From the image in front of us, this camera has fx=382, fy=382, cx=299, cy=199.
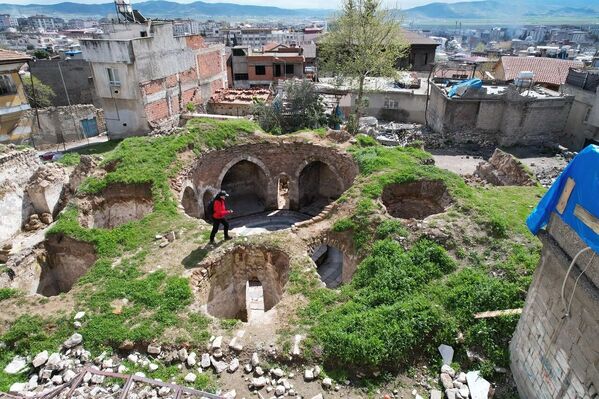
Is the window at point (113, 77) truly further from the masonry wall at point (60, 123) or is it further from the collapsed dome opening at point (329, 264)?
the collapsed dome opening at point (329, 264)

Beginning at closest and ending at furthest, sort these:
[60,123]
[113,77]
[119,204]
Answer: [119,204], [113,77], [60,123]

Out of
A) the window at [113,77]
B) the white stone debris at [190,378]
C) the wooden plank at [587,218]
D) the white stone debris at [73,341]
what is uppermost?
the wooden plank at [587,218]

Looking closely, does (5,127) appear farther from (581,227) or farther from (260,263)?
(581,227)

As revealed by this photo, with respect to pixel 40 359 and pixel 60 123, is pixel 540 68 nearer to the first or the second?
pixel 60 123

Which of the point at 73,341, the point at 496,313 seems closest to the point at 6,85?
the point at 73,341

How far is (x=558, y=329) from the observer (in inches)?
293

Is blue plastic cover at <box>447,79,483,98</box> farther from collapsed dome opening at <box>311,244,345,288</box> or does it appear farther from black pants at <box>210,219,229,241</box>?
black pants at <box>210,219,229,241</box>

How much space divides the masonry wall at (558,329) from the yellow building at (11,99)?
3086cm

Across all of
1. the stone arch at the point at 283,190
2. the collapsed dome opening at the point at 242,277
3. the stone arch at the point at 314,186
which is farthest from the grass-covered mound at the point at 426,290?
the stone arch at the point at 283,190

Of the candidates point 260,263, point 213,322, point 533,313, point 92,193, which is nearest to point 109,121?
point 92,193

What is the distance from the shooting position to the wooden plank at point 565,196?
6891 mm

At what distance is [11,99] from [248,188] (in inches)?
693

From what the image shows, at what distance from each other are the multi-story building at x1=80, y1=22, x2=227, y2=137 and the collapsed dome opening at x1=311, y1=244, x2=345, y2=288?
60.2 ft

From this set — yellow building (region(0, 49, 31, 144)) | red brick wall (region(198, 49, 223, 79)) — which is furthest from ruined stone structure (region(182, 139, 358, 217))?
red brick wall (region(198, 49, 223, 79))
